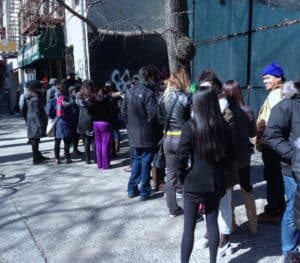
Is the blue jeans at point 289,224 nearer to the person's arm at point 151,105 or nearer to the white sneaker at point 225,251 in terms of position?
the white sneaker at point 225,251

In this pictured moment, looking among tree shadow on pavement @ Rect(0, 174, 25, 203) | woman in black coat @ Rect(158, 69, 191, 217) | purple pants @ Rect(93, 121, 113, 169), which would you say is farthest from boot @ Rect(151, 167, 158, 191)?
tree shadow on pavement @ Rect(0, 174, 25, 203)

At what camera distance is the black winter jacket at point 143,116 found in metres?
5.29

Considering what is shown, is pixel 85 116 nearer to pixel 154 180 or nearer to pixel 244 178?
pixel 154 180

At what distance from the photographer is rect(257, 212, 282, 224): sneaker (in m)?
4.56

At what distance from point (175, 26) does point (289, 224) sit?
3.81 meters

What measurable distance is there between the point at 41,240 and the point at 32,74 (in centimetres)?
1994

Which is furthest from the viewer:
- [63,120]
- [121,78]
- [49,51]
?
[49,51]

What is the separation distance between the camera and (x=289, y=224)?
3355 millimetres

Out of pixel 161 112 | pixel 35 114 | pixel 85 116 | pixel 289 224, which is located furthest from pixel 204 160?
pixel 35 114

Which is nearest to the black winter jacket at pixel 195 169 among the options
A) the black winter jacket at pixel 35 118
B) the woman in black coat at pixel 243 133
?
the woman in black coat at pixel 243 133

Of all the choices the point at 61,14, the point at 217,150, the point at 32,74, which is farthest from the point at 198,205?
the point at 32,74

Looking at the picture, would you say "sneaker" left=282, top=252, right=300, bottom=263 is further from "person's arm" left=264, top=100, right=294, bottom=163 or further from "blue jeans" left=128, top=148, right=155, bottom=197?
"blue jeans" left=128, top=148, right=155, bottom=197

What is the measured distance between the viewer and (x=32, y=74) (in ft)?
75.5

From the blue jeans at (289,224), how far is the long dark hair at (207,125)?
0.68 m
